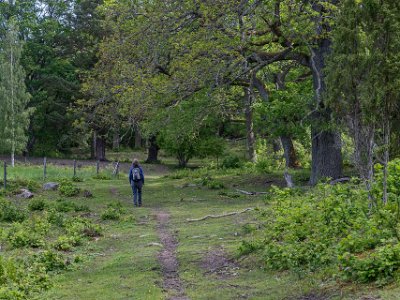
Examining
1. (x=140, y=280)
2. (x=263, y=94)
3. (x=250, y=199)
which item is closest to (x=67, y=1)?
(x=263, y=94)

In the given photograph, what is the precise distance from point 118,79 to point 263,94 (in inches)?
266

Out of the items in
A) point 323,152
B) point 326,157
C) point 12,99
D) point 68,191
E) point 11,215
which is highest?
point 12,99

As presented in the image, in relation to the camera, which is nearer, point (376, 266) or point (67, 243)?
point (376, 266)

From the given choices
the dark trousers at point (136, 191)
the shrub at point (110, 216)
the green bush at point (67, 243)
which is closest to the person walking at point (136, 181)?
the dark trousers at point (136, 191)

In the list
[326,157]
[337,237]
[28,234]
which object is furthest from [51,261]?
[326,157]

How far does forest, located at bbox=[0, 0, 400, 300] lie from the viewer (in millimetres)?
9039

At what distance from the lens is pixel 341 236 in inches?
386

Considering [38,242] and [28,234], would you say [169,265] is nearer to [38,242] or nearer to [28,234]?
[38,242]

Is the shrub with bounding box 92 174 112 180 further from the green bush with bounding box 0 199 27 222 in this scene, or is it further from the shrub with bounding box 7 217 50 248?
the shrub with bounding box 7 217 50 248

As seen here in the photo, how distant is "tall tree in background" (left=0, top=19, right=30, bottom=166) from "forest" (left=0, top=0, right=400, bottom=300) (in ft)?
44.4

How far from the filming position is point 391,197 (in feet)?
30.6

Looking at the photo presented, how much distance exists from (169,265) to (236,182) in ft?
58.5

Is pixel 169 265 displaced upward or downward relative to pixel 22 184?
downward

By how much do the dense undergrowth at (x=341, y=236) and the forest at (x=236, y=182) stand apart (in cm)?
3
